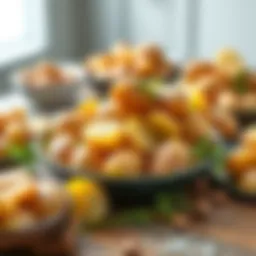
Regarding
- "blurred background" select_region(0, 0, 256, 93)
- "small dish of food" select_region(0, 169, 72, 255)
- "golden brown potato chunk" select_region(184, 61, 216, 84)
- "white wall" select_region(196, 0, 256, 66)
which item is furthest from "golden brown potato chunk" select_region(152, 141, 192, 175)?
"white wall" select_region(196, 0, 256, 66)

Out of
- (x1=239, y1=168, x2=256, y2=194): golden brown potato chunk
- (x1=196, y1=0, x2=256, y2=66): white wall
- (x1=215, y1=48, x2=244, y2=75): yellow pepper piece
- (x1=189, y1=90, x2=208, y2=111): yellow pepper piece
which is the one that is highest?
(x1=215, y1=48, x2=244, y2=75): yellow pepper piece

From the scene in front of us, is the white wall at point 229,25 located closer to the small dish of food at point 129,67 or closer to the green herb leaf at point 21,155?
the small dish of food at point 129,67

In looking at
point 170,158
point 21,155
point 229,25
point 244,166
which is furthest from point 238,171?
point 229,25

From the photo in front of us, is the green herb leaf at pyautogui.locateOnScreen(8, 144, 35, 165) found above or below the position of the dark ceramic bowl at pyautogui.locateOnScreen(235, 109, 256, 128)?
above

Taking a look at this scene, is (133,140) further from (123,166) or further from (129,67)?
(129,67)

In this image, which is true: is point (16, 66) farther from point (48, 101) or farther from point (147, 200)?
point (147, 200)

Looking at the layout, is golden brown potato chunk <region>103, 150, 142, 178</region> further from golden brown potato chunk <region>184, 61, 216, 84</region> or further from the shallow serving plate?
golden brown potato chunk <region>184, 61, 216, 84</region>

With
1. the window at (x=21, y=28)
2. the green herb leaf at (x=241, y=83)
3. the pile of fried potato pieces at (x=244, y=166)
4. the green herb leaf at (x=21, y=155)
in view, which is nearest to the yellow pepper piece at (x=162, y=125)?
the pile of fried potato pieces at (x=244, y=166)
